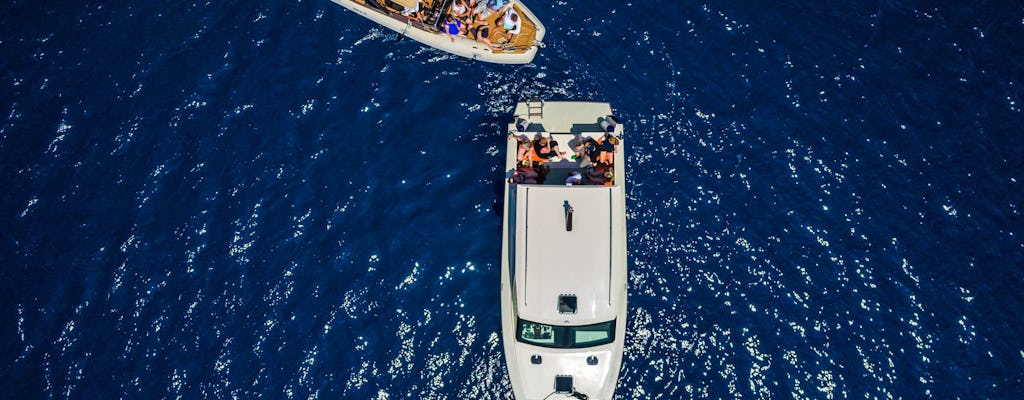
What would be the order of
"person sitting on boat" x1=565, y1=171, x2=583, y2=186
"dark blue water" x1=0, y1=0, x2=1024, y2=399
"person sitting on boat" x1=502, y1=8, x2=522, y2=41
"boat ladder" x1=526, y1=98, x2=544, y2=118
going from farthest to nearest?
"person sitting on boat" x1=502, y1=8, x2=522, y2=41 < "boat ladder" x1=526, y1=98, x2=544, y2=118 < "dark blue water" x1=0, y1=0, x2=1024, y2=399 < "person sitting on boat" x1=565, y1=171, x2=583, y2=186

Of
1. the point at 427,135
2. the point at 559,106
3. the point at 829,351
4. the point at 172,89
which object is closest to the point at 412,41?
the point at 427,135

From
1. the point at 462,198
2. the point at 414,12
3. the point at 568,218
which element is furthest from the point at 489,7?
the point at 568,218

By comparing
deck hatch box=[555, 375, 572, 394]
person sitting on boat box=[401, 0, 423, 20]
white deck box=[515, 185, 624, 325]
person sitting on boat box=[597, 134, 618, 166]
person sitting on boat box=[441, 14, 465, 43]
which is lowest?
deck hatch box=[555, 375, 572, 394]

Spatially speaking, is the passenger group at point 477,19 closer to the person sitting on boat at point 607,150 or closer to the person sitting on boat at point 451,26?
the person sitting on boat at point 451,26

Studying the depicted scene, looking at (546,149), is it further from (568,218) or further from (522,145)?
(568,218)

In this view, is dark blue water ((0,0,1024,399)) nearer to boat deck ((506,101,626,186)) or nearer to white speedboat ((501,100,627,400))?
boat deck ((506,101,626,186))

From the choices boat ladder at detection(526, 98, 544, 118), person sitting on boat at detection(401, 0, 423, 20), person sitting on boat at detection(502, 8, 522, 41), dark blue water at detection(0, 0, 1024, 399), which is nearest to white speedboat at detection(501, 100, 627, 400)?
boat ladder at detection(526, 98, 544, 118)
